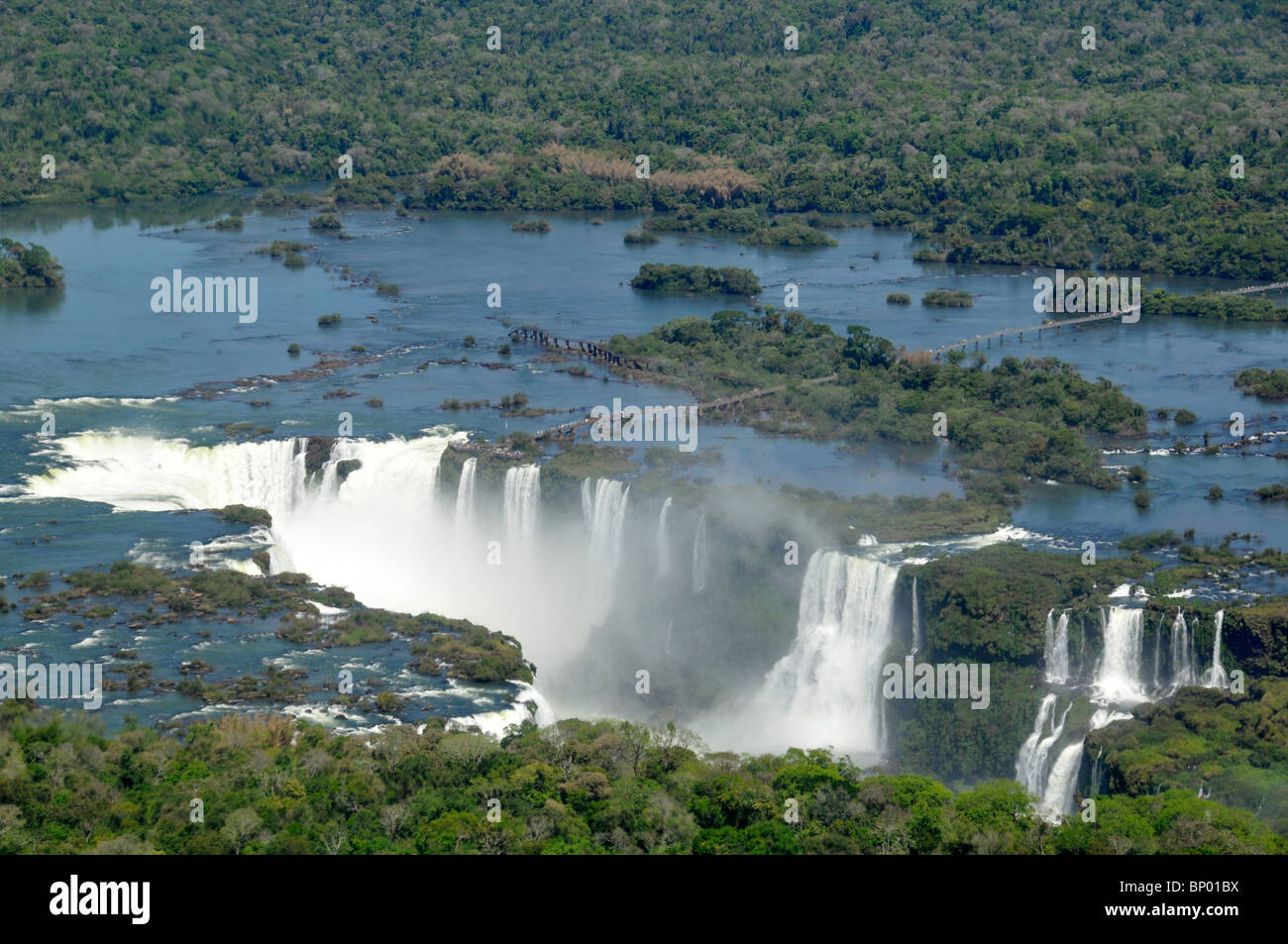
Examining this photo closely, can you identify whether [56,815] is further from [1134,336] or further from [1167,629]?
[1134,336]

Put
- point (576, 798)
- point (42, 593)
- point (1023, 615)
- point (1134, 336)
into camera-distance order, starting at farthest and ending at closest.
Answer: point (1134, 336) → point (42, 593) → point (1023, 615) → point (576, 798)

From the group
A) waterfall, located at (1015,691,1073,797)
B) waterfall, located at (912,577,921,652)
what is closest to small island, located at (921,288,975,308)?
waterfall, located at (912,577,921,652)

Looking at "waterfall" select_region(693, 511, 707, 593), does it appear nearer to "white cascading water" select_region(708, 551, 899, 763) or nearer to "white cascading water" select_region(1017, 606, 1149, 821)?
"white cascading water" select_region(708, 551, 899, 763)

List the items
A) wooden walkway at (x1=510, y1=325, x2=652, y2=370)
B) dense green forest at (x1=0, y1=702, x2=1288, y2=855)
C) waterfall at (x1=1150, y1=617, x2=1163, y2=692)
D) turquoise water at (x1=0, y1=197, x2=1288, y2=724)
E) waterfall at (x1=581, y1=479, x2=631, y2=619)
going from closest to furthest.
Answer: dense green forest at (x1=0, y1=702, x2=1288, y2=855) → waterfall at (x1=1150, y1=617, x2=1163, y2=692) → turquoise water at (x1=0, y1=197, x2=1288, y2=724) → waterfall at (x1=581, y1=479, x2=631, y2=619) → wooden walkway at (x1=510, y1=325, x2=652, y2=370)

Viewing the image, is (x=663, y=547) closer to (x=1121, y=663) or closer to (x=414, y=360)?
(x=1121, y=663)

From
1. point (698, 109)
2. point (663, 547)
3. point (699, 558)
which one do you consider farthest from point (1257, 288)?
point (698, 109)

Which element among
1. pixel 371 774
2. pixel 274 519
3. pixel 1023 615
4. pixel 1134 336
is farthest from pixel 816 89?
pixel 371 774
